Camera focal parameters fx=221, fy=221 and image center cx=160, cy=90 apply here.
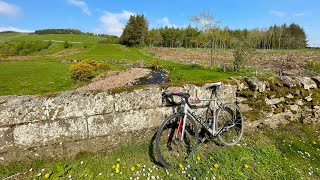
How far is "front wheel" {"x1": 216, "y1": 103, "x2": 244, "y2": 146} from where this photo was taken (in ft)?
15.9

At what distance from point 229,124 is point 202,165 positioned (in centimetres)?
151

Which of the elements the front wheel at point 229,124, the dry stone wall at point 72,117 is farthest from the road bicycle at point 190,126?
the dry stone wall at point 72,117

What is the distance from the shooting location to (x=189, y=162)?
3971mm

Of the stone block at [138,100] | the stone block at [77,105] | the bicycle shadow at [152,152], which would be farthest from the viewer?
the stone block at [138,100]

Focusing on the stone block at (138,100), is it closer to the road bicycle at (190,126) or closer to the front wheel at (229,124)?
the road bicycle at (190,126)

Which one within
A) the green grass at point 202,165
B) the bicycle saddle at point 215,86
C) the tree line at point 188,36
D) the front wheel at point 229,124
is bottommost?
the green grass at point 202,165

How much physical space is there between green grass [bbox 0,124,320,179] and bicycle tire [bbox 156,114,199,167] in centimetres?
19

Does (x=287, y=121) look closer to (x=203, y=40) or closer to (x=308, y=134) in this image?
(x=308, y=134)

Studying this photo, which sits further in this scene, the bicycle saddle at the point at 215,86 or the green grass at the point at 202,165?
the bicycle saddle at the point at 215,86

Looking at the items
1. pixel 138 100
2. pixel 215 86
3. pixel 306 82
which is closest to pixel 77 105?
pixel 138 100

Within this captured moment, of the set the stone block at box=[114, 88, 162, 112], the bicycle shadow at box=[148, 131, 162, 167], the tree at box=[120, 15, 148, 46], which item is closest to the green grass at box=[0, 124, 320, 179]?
the bicycle shadow at box=[148, 131, 162, 167]

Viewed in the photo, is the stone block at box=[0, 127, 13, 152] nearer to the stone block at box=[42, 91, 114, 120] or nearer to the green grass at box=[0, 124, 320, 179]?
the green grass at box=[0, 124, 320, 179]

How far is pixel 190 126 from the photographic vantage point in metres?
4.48

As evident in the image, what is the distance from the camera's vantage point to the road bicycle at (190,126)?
13.5 ft
